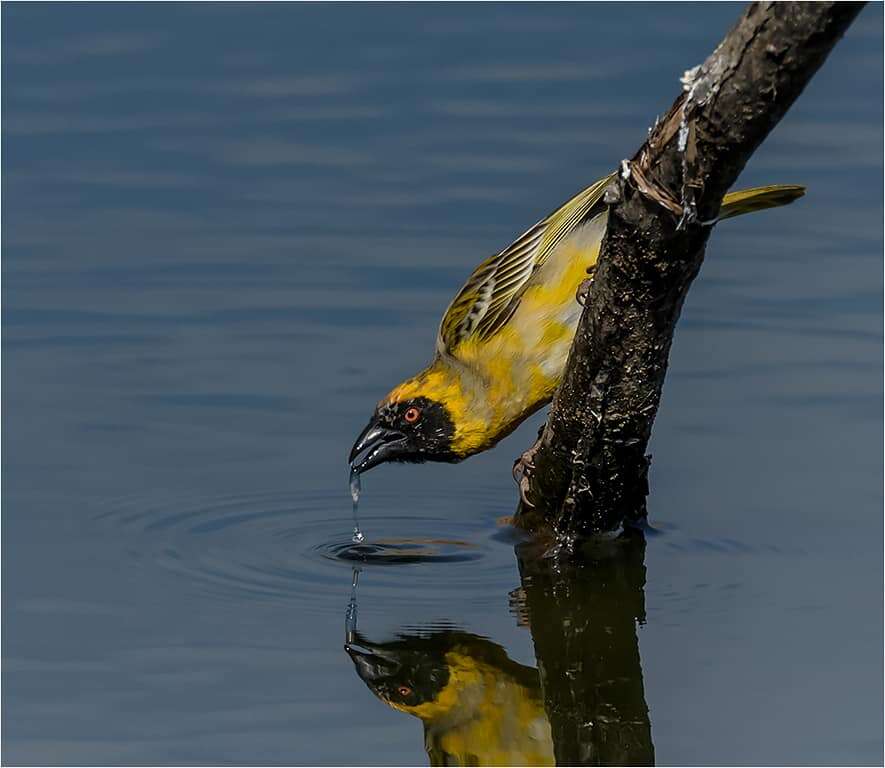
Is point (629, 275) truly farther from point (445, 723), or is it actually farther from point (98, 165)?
point (98, 165)

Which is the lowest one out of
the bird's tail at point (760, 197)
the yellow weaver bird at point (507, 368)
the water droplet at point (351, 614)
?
the water droplet at point (351, 614)

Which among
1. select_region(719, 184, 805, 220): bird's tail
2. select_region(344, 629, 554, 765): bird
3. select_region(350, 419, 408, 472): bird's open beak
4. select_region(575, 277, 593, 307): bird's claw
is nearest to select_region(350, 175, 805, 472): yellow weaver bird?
select_region(350, 419, 408, 472): bird's open beak

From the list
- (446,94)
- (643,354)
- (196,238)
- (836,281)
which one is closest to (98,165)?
(196,238)

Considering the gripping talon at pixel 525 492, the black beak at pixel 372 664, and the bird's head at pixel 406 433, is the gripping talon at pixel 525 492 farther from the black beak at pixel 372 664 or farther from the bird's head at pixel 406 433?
the black beak at pixel 372 664

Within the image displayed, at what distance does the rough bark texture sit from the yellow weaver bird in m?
0.52

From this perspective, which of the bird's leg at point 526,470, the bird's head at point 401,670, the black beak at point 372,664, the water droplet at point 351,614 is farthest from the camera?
the bird's leg at point 526,470

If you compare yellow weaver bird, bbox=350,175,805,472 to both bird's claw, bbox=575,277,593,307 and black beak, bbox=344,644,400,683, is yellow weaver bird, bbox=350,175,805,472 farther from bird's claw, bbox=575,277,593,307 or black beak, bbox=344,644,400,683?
black beak, bbox=344,644,400,683

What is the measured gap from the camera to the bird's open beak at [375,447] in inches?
351

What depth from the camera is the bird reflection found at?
6.68 metres

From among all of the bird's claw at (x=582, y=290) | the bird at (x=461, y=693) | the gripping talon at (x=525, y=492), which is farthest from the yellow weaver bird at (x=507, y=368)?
the bird at (x=461, y=693)

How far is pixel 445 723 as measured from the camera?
271 inches

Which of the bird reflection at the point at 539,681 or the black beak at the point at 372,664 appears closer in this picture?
the bird reflection at the point at 539,681

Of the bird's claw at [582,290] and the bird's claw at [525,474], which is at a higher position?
the bird's claw at [582,290]

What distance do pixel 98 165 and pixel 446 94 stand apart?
2115 millimetres
